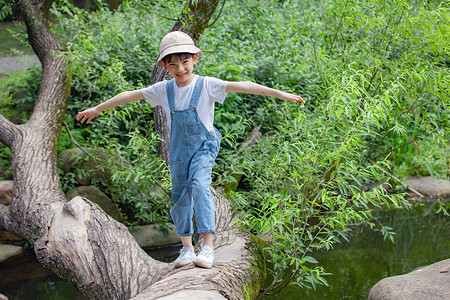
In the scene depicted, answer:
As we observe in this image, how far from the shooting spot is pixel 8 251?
5.32 meters

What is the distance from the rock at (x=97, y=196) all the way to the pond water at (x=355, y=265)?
719 millimetres

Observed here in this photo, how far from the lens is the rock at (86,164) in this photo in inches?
224

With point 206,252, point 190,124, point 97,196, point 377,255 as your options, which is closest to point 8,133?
point 97,196

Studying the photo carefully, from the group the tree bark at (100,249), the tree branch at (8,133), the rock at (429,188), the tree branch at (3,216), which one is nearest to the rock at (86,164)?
the tree bark at (100,249)

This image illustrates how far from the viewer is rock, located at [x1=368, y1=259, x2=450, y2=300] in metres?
3.37

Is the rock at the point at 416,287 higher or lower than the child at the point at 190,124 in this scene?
lower

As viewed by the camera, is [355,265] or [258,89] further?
[355,265]

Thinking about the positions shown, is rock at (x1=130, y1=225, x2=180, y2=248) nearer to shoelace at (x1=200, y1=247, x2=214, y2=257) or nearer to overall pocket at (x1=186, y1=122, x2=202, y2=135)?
shoelace at (x1=200, y1=247, x2=214, y2=257)

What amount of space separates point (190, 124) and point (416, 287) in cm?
206

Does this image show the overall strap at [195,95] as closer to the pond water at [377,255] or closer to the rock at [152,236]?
the pond water at [377,255]

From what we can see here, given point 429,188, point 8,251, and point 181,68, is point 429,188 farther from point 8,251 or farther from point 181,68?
point 8,251

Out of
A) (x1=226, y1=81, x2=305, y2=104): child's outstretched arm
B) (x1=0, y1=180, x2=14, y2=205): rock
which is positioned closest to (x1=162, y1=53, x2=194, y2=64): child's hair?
(x1=226, y1=81, x2=305, y2=104): child's outstretched arm

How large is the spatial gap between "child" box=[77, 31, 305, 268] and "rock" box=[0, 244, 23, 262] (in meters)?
2.79

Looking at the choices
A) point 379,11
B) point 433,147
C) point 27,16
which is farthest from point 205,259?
point 433,147
